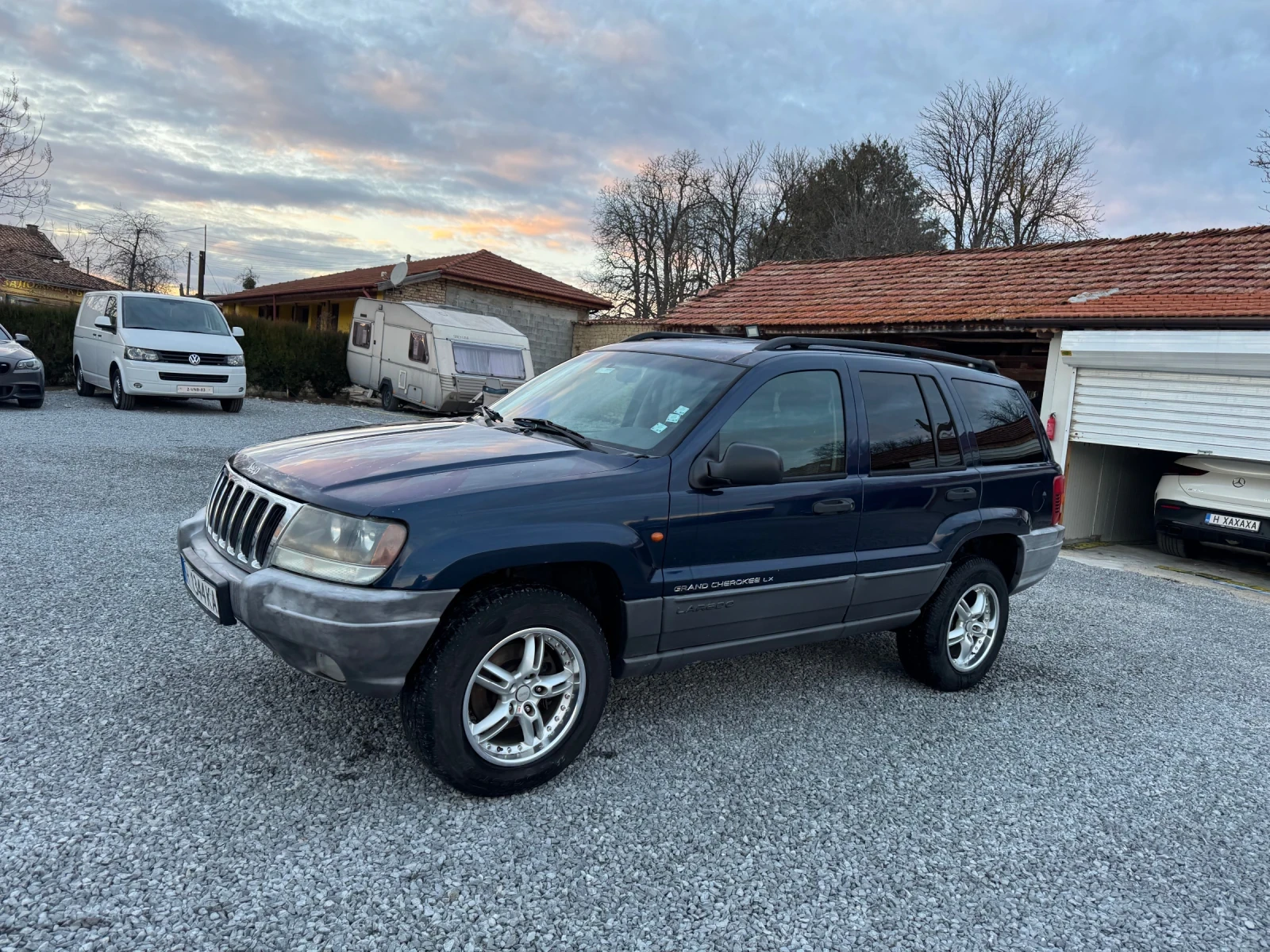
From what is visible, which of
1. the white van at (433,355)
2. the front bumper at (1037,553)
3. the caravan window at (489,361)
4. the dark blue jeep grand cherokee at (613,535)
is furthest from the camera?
the caravan window at (489,361)

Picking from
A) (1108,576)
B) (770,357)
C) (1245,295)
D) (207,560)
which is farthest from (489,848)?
(1245,295)

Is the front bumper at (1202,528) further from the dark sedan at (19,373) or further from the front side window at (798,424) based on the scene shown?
the dark sedan at (19,373)

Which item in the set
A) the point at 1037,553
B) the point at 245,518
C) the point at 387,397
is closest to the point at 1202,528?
the point at 1037,553

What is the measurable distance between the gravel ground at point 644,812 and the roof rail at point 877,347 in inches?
71.8

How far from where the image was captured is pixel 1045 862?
309 cm

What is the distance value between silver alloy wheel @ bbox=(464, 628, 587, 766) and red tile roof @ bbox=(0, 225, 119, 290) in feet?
131

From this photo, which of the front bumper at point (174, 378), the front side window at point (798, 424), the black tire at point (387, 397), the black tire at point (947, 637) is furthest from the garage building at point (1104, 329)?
the black tire at point (387, 397)

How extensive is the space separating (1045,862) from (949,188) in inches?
1509

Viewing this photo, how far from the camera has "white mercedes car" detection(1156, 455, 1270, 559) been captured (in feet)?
29.3

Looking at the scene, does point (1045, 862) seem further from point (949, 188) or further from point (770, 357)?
point (949, 188)

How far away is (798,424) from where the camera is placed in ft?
13.1

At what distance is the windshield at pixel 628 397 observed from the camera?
12.2 feet

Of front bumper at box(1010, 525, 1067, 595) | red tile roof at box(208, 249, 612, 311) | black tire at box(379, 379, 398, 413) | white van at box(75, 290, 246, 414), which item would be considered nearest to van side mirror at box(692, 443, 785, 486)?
front bumper at box(1010, 525, 1067, 595)

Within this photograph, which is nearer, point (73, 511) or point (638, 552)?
point (638, 552)
